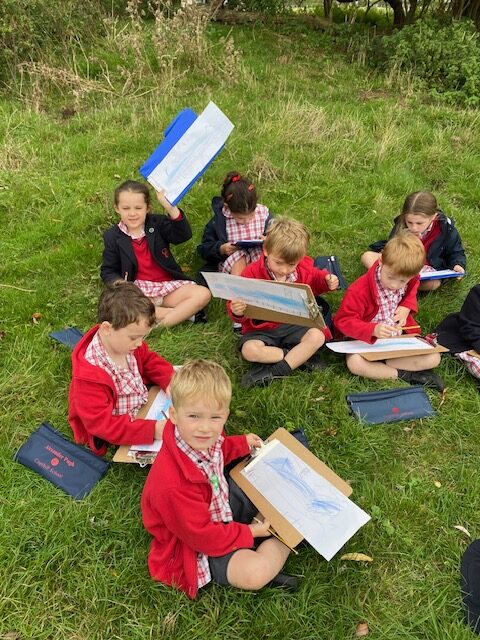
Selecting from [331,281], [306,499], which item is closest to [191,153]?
[331,281]

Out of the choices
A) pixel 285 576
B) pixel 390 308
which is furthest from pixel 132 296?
pixel 390 308

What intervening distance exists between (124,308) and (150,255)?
155cm

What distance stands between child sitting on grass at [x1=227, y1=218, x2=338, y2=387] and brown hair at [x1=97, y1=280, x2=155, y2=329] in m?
0.85

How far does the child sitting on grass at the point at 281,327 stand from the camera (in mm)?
3414

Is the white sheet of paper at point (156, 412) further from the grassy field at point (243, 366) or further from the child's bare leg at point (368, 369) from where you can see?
the child's bare leg at point (368, 369)

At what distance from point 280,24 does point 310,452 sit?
1116cm

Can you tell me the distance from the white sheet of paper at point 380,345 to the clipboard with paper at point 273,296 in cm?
42

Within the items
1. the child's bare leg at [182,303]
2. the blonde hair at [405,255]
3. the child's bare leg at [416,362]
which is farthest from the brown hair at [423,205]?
the child's bare leg at [182,303]

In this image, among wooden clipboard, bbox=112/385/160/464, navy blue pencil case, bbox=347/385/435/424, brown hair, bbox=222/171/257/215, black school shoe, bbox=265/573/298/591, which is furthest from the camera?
brown hair, bbox=222/171/257/215

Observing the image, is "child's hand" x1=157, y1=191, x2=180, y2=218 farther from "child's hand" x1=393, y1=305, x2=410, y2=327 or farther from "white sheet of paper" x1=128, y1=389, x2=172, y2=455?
"child's hand" x1=393, y1=305, x2=410, y2=327

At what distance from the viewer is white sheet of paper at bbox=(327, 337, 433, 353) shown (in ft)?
11.6

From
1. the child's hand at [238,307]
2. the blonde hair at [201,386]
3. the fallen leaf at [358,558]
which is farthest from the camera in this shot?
the child's hand at [238,307]

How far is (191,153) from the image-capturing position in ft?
12.4

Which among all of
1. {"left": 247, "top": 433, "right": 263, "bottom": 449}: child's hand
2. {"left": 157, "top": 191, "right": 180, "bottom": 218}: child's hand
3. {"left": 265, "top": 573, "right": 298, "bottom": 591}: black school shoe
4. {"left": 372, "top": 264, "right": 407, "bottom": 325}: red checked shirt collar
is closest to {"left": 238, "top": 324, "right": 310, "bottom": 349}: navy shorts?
{"left": 372, "top": 264, "right": 407, "bottom": 325}: red checked shirt collar
